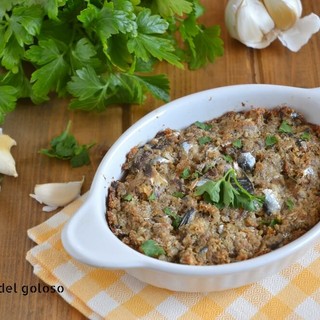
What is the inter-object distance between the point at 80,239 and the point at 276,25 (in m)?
1.00

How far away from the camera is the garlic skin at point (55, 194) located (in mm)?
1631

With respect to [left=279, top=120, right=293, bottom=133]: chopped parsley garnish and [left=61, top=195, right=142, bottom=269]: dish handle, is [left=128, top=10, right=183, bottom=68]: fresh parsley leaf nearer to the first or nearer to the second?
[left=279, top=120, right=293, bottom=133]: chopped parsley garnish

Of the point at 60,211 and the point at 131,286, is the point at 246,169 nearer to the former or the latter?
the point at 131,286

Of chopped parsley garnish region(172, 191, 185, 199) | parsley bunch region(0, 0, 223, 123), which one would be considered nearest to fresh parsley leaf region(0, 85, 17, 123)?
parsley bunch region(0, 0, 223, 123)

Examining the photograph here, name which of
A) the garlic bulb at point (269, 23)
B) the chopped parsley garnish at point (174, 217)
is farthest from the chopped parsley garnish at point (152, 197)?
the garlic bulb at point (269, 23)

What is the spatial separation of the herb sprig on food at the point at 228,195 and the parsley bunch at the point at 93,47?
43 cm

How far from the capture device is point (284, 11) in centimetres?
189

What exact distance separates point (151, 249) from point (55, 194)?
41cm

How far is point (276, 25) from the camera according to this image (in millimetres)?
1926

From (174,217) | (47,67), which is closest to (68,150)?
(47,67)

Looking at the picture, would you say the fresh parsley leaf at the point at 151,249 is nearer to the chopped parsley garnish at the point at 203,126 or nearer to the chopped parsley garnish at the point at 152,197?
the chopped parsley garnish at the point at 152,197

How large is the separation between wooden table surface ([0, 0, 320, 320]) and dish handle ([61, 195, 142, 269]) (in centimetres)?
25

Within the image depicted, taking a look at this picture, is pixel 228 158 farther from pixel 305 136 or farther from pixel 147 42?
pixel 147 42

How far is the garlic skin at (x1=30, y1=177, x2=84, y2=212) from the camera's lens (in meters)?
1.63
